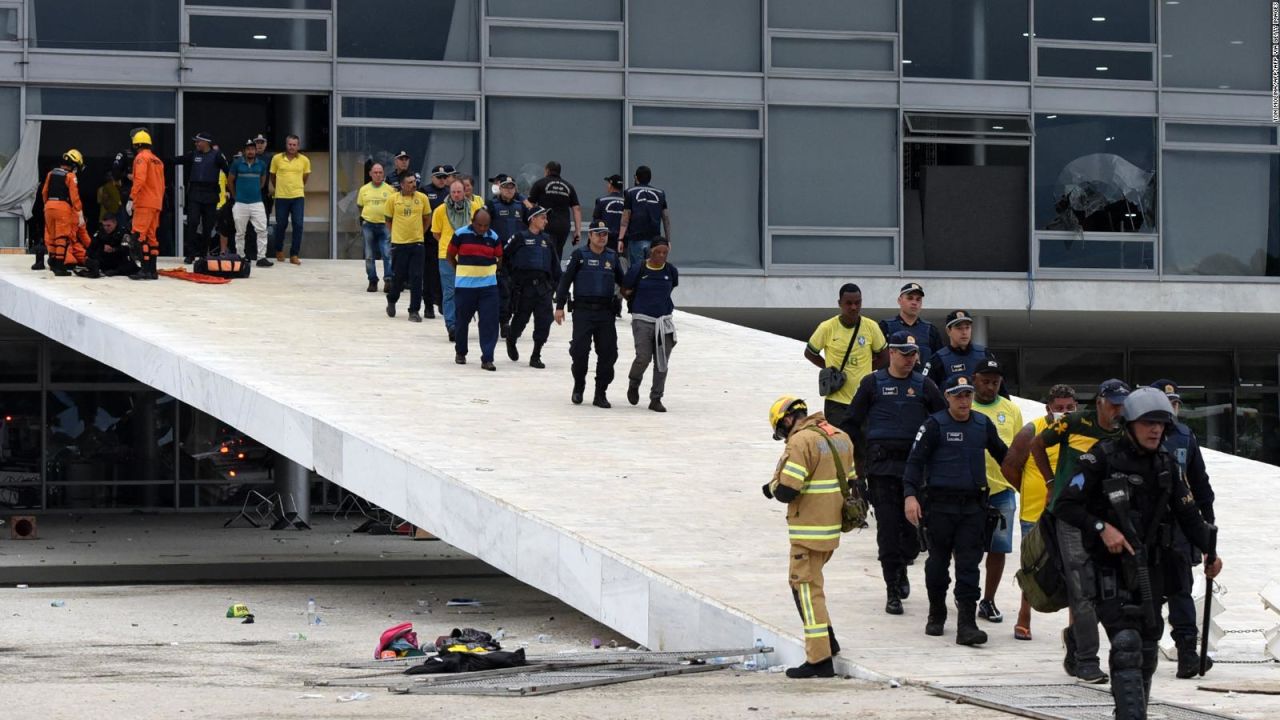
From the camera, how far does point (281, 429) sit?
1480cm

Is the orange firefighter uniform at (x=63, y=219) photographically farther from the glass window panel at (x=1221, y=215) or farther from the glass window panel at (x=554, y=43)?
the glass window panel at (x=1221, y=215)

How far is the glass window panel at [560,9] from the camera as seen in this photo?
24.8m

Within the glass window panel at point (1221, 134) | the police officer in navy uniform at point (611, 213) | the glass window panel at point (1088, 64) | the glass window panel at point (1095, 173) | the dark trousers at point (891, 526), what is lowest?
the dark trousers at point (891, 526)

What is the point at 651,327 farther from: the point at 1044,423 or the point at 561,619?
the point at 1044,423

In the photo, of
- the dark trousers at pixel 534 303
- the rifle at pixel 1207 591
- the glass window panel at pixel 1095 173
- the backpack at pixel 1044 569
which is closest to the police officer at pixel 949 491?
the rifle at pixel 1207 591

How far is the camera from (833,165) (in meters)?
25.4

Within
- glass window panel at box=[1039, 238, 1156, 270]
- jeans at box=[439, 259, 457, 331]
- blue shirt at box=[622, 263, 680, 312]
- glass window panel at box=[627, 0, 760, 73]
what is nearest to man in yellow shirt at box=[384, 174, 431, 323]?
jeans at box=[439, 259, 457, 331]

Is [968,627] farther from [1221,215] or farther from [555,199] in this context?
[1221,215]

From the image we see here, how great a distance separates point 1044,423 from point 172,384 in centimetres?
904

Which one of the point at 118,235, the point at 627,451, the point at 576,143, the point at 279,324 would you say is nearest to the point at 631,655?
the point at 627,451

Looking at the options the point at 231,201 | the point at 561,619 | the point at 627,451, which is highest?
the point at 231,201

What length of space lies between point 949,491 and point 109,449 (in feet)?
60.0

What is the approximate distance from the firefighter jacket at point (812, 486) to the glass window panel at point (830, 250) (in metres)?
16.0

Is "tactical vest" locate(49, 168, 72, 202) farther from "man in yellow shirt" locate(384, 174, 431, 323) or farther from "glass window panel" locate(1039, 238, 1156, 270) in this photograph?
"glass window panel" locate(1039, 238, 1156, 270)
